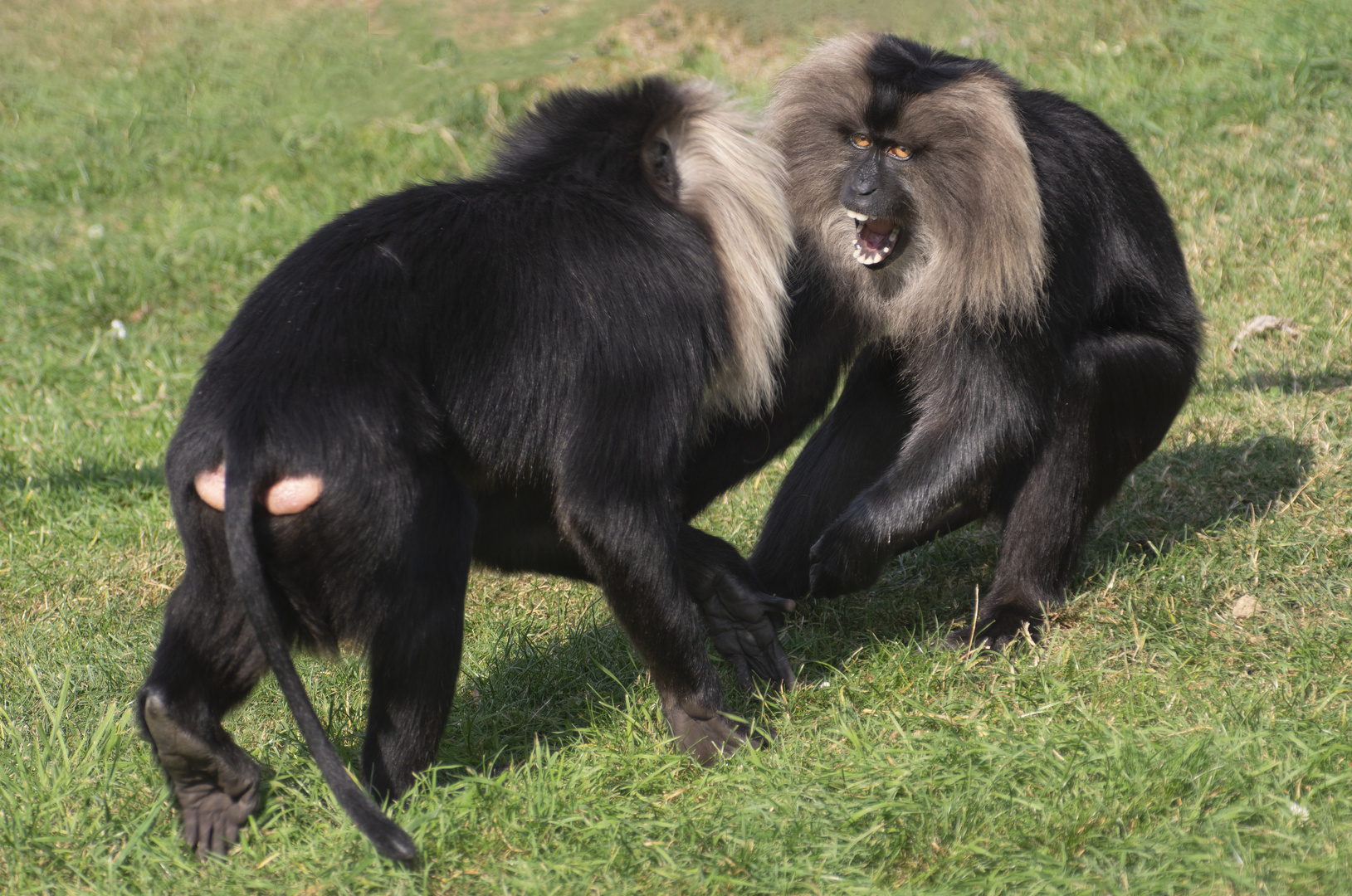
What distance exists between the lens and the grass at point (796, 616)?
8.20ft

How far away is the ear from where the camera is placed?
2.91 m

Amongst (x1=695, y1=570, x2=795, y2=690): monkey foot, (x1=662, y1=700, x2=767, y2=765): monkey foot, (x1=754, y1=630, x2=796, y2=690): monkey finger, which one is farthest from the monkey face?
(x1=662, y1=700, x2=767, y2=765): monkey foot

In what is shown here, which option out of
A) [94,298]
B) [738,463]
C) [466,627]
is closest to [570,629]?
[466,627]

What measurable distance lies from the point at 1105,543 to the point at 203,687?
273cm

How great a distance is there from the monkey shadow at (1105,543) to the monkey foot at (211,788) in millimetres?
1486

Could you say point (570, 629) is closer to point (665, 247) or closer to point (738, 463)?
point (738, 463)

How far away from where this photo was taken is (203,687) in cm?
251

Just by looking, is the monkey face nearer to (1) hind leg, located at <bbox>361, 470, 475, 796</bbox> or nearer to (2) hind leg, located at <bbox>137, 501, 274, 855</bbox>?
(1) hind leg, located at <bbox>361, 470, 475, 796</bbox>

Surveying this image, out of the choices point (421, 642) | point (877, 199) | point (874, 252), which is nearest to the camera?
point (421, 642)

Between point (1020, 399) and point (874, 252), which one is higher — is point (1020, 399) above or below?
below

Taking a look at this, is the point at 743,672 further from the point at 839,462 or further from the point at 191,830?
the point at 191,830

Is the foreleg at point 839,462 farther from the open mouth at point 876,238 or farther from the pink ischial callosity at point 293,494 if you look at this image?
the pink ischial callosity at point 293,494

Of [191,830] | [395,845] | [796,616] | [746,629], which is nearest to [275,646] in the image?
[395,845]

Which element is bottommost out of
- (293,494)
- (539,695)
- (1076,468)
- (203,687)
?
(539,695)
